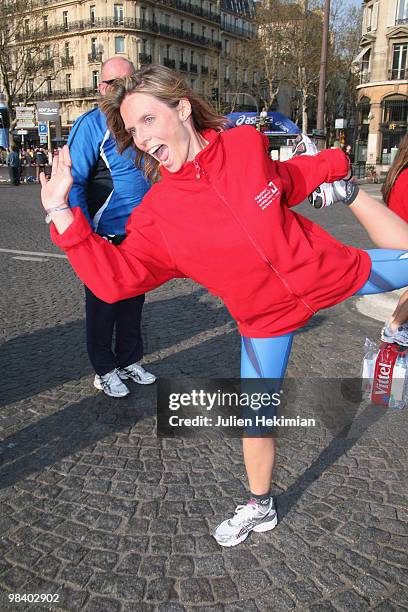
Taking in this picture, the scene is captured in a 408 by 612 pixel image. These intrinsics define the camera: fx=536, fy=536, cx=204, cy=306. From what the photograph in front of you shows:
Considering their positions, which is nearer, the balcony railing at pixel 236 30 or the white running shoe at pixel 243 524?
the white running shoe at pixel 243 524

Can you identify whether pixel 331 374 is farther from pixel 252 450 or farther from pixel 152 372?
pixel 252 450

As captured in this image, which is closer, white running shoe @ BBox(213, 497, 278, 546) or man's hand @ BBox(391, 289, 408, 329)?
white running shoe @ BBox(213, 497, 278, 546)

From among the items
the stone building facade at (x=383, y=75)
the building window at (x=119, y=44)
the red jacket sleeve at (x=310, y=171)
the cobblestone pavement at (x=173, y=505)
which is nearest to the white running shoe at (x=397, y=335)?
the cobblestone pavement at (x=173, y=505)

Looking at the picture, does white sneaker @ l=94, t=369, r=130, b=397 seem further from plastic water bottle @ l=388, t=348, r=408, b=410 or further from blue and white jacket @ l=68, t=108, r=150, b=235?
plastic water bottle @ l=388, t=348, r=408, b=410

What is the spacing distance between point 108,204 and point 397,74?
44.0 m

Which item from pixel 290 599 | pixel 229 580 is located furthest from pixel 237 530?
pixel 290 599

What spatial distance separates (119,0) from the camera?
57562mm

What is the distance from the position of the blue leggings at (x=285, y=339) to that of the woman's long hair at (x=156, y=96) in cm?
82

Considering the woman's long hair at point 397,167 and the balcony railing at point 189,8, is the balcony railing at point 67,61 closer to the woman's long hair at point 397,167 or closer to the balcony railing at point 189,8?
the balcony railing at point 189,8

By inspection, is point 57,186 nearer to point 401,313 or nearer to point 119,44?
point 401,313

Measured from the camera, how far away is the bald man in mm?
3088

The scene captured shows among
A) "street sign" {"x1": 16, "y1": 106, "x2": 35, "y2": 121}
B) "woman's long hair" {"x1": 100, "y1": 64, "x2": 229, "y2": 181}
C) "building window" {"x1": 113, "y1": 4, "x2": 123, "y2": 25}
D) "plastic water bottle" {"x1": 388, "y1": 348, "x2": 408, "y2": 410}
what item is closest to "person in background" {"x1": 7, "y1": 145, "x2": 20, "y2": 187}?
"street sign" {"x1": 16, "y1": 106, "x2": 35, "y2": 121}

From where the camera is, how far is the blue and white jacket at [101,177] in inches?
122

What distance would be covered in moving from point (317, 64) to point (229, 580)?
50.6 m
